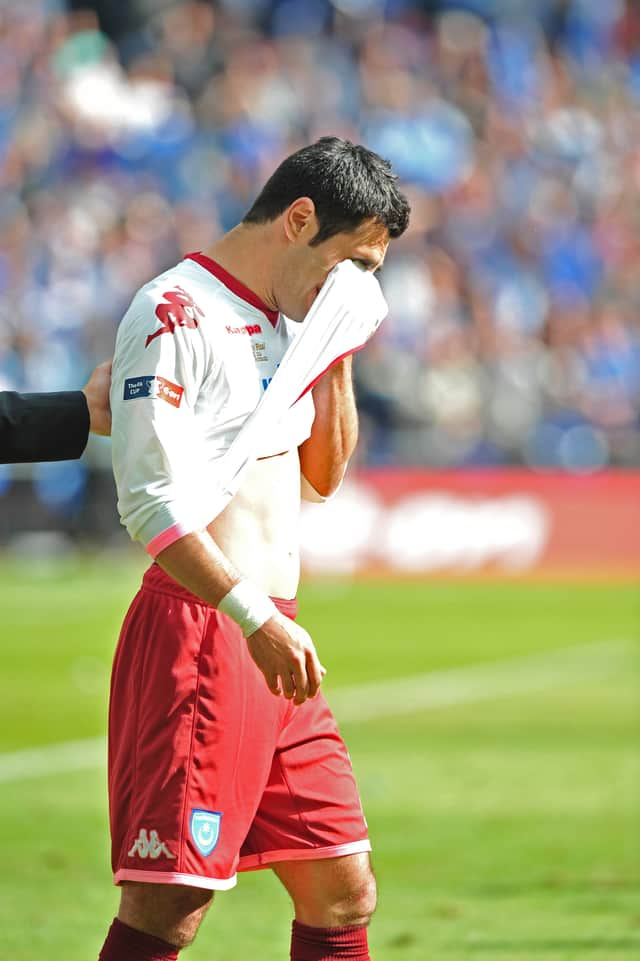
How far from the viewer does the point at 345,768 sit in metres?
4.14

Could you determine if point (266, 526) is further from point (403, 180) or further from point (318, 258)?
point (403, 180)

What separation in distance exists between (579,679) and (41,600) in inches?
245

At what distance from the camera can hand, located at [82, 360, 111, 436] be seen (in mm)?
4078

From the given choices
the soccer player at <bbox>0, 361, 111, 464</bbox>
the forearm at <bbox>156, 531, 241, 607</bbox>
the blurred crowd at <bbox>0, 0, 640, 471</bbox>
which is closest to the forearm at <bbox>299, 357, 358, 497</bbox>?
the soccer player at <bbox>0, 361, 111, 464</bbox>

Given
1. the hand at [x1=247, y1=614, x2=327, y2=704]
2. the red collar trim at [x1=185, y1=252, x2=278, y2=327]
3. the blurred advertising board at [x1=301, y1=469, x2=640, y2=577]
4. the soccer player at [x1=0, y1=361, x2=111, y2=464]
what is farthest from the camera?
the blurred advertising board at [x1=301, y1=469, x2=640, y2=577]

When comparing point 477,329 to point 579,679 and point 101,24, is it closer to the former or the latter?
point 101,24

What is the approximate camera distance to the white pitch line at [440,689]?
9.01 metres

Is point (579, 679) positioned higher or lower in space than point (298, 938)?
higher

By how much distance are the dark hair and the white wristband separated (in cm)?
86

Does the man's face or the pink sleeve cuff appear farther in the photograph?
the man's face

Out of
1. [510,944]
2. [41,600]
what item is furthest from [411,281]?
[510,944]

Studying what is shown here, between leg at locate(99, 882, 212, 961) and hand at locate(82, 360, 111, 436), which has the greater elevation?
hand at locate(82, 360, 111, 436)

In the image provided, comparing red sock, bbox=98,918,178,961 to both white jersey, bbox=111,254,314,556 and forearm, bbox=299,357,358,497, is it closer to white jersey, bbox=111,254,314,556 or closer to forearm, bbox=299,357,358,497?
white jersey, bbox=111,254,314,556

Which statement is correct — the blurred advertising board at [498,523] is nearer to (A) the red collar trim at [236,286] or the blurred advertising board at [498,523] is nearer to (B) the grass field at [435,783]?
(B) the grass field at [435,783]
